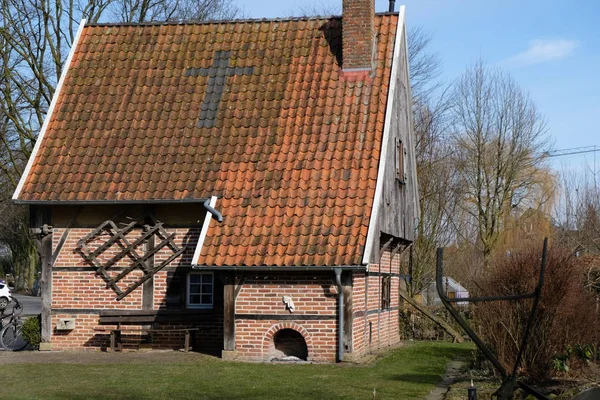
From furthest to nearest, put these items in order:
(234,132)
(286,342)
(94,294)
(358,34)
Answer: (358,34) < (234,132) < (94,294) < (286,342)

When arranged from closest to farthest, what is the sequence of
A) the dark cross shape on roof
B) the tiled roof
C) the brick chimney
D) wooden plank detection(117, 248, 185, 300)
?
the tiled roof → wooden plank detection(117, 248, 185, 300) → the brick chimney → the dark cross shape on roof

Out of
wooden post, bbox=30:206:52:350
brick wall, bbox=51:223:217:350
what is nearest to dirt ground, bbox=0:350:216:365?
brick wall, bbox=51:223:217:350

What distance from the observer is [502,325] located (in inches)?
568

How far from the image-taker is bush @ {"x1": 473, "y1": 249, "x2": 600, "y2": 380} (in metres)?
14.0

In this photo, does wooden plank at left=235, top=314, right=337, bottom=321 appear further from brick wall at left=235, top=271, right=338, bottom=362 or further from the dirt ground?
the dirt ground

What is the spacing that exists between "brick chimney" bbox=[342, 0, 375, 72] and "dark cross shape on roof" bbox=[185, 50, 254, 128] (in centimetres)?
243

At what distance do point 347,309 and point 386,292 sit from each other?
4877 millimetres

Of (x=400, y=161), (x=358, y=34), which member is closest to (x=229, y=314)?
(x=400, y=161)

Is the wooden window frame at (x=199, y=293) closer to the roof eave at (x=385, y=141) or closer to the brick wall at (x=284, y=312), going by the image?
the brick wall at (x=284, y=312)

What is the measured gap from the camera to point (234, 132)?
1953cm

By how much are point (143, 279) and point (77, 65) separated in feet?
19.6

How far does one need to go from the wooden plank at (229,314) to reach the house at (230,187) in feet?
0.09

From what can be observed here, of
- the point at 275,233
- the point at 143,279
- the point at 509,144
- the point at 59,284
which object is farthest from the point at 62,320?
the point at 509,144

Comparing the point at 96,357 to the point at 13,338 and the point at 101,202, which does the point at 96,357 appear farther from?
the point at 13,338
